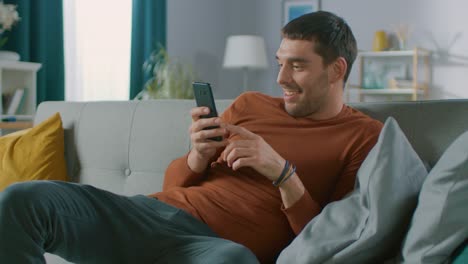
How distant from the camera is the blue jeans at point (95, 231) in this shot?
3.64 ft

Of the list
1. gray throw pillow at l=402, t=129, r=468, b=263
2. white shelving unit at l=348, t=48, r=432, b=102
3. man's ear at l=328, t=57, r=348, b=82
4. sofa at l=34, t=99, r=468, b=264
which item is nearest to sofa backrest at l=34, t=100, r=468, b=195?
sofa at l=34, t=99, r=468, b=264

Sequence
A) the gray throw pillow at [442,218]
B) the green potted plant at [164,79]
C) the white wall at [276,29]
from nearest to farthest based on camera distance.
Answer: the gray throw pillow at [442,218] < the green potted plant at [164,79] < the white wall at [276,29]

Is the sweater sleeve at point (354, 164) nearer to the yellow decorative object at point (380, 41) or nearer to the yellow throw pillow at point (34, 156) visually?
the yellow throw pillow at point (34, 156)

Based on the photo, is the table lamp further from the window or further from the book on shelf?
the book on shelf

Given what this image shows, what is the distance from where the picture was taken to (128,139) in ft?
6.68

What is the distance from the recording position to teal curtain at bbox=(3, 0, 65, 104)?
142 inches

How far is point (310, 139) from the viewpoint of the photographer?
4.97 feet

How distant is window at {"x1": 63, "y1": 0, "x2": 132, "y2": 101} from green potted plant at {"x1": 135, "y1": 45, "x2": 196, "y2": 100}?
0.19 m

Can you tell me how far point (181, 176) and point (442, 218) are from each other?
784 millimetres

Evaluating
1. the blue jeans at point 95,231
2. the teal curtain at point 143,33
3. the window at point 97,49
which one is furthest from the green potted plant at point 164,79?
the blue jeans at point 95,231

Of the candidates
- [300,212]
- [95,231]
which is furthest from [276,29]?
[95,231]

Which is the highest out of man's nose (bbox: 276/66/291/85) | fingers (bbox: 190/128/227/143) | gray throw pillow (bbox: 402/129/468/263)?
man's nose (bbox: 276/66/291/85)

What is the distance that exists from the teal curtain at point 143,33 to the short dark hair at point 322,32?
123 inches

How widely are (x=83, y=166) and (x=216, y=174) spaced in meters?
0.80
